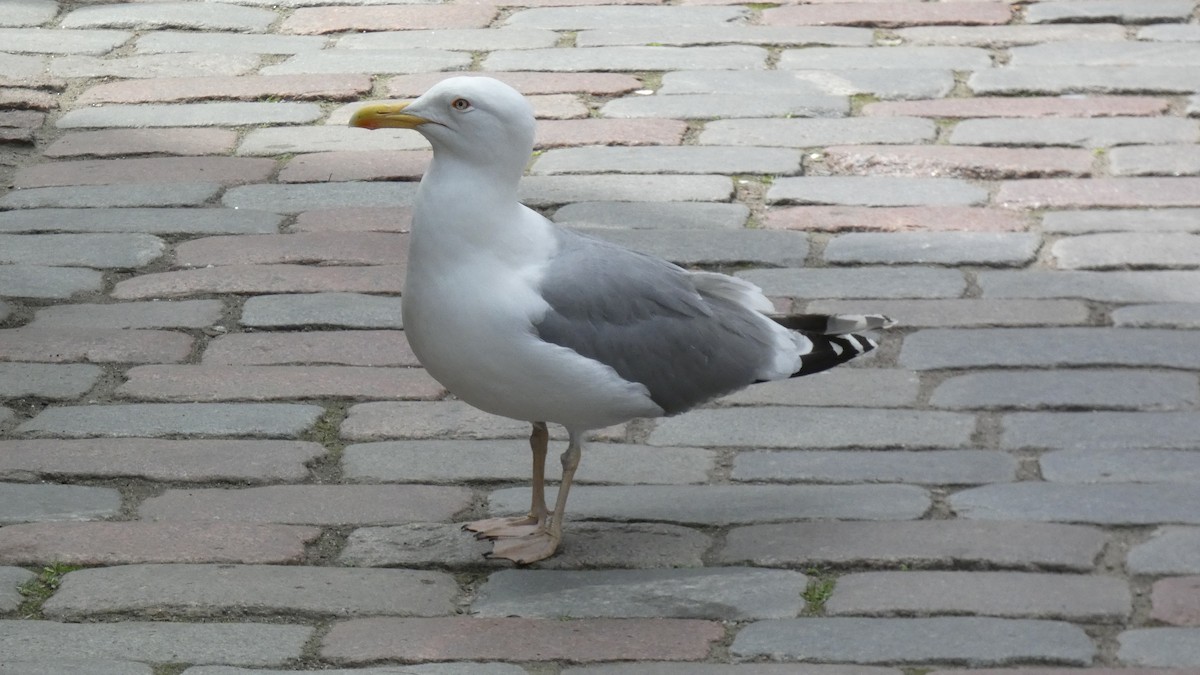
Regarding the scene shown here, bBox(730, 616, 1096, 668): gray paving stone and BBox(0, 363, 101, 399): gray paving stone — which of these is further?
BBox(0, 363, 101, 399): gray paving stone

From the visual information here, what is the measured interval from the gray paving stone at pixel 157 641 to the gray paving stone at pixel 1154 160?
8.91 ft

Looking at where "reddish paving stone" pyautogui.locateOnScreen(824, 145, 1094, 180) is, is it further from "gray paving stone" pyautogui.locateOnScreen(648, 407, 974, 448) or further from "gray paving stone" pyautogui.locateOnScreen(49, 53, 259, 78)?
"gray paving stone" pyautogui.locateOnScreen(49, 53, 259, 78)

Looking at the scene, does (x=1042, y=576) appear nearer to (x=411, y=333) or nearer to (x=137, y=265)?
(x=411, y=333)

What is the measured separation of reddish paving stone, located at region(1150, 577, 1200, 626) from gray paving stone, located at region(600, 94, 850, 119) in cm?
238

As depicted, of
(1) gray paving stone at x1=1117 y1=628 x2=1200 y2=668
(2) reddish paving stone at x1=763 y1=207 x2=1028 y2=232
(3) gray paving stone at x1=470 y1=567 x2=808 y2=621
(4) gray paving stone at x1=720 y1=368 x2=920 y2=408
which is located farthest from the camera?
(2) reddish paving stone at x1=763 y1=207 x2=1028 y2=232

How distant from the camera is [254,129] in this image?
5125mm

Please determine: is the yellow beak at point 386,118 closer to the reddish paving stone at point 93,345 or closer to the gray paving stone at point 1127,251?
the reddish paving stone at point 93,345

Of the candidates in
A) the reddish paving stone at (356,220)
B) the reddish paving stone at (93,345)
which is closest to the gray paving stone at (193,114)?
the reddish paving stone at (356,220)

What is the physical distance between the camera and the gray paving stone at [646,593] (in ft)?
9.73

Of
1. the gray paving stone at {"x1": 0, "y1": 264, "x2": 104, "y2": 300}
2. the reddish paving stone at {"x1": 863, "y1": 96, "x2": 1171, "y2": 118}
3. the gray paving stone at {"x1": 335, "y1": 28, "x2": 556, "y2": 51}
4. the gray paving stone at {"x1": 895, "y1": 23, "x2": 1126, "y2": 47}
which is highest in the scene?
the gray paving stone at {"x1": 895, "y1": 23, "x2": 1126, "y2": 47}

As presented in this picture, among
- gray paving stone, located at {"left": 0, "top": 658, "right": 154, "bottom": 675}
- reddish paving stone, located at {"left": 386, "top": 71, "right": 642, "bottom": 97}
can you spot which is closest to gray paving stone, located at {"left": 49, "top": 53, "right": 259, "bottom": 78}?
reddish paving stone, located at {"left": 386, "top": 71, "right": 642, "bottom": 97}

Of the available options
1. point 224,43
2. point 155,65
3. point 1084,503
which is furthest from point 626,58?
point 1084,503

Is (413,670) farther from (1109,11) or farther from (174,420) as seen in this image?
(1109,11)

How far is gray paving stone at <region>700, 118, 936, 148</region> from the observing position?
4.92 m
